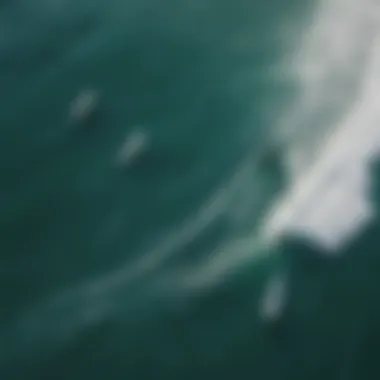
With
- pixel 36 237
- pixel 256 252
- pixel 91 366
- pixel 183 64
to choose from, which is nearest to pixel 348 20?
pixel 183 64

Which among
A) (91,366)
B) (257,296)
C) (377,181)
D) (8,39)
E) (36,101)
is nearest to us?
(91,366)

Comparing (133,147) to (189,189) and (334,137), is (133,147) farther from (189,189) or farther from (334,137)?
(334,137)

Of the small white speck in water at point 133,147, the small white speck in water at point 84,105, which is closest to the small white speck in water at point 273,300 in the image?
the small white speck in water at point 133,147

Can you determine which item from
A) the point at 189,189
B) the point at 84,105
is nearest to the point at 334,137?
the point at 189,189

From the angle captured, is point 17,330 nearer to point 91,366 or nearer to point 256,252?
point 91,366

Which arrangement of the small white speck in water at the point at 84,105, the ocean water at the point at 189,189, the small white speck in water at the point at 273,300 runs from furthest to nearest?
the small white speck in water at the point at 84,105 < the small white speck in water at the point at 273,300 < the ocean water at the point at 189,189

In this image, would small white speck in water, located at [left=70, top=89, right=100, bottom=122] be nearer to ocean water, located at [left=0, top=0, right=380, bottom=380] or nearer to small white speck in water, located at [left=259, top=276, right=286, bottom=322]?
ocean water, located at [left=0, top=0, right=380, bottom=380]

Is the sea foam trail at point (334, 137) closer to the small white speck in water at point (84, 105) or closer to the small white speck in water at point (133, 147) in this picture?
the small white speck in water at point (133, 147)
